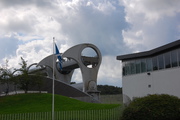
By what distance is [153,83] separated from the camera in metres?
30.3

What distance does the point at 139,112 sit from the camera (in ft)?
60.1

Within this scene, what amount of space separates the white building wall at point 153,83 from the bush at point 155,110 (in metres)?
8.78

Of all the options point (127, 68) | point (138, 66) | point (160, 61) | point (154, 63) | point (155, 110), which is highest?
point (160, 61)

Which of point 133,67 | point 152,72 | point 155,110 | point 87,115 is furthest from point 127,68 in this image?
point 155,110

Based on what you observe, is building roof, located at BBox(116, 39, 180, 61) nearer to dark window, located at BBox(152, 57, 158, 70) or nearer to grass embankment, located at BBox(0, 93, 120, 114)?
dark window, located at BBox(152, 57, 158, 70)

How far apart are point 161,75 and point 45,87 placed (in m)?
28.4

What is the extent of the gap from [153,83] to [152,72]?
1.34 metres

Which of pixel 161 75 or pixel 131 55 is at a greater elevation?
pixel 131 55

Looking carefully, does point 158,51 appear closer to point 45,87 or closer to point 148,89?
point 148,89

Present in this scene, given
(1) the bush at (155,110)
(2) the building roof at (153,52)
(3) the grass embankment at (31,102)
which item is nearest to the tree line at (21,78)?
(3) the grass embankment at (31,102)

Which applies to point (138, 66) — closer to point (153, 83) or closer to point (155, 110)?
point (153, 83)

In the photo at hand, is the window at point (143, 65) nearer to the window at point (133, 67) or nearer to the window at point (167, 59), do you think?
the window at point (133, 67)

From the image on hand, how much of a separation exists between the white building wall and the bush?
28.8 ft

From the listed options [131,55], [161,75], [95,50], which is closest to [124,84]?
[131,55]
